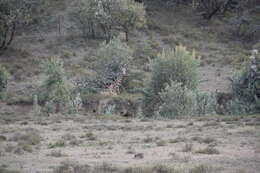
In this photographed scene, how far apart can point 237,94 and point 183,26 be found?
38.5 metres

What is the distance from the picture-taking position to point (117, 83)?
170 ft

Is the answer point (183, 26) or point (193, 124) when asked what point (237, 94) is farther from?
point (183, 26)

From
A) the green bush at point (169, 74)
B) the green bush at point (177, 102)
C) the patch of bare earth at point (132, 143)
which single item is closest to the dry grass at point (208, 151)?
the patch of bare earth at point (132, 143)

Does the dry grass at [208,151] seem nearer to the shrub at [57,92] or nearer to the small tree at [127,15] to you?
the shrub at [57,92]

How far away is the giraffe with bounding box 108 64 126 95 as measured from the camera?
51281 millimetres

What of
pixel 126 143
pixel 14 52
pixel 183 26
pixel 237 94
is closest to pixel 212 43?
pixel 183 26

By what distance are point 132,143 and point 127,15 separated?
46165 millimetres

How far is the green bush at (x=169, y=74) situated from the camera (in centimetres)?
4438

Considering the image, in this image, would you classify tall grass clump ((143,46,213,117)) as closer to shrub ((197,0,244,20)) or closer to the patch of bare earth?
the patch of bare earth

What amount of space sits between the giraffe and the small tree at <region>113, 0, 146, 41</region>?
56.7 ft

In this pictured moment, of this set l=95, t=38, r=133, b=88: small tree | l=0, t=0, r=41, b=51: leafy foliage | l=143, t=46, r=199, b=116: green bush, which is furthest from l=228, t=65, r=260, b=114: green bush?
l=0, t=0, r=41, b=51: leafy foliage

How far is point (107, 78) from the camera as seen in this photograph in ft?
175

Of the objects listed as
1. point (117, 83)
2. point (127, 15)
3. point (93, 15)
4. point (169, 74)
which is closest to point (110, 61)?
point (117, 83)

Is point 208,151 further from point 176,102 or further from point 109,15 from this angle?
point 109,15
